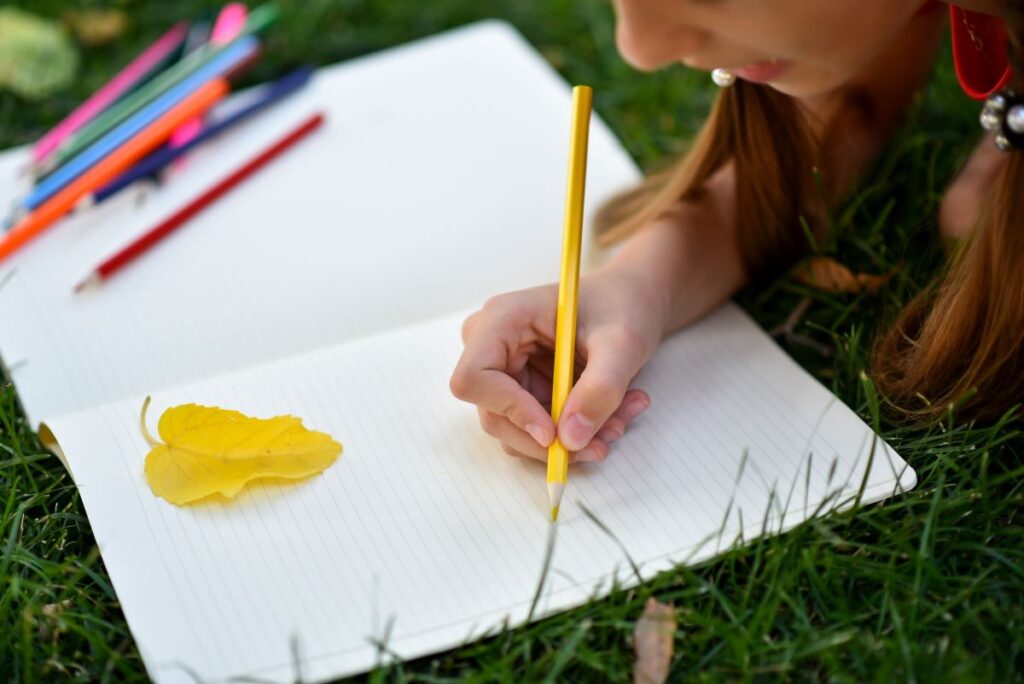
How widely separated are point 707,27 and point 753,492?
1.16 feet

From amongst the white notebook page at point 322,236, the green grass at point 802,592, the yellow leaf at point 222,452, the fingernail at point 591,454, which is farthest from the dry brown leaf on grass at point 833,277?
the yellow leaf at point 222,452

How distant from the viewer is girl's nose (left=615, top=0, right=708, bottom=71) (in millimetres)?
838

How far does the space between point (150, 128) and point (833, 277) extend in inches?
32.2

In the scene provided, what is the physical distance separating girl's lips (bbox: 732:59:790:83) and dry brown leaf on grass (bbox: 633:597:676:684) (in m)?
0.42

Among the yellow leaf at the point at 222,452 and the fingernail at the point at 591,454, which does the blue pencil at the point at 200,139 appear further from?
the fingernail at the point at 591,454

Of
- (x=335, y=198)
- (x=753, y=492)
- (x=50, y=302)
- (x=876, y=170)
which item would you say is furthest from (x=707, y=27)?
(x=50, y=302)

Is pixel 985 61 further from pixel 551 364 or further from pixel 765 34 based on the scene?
pixel 551 364

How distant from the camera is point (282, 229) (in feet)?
4.19

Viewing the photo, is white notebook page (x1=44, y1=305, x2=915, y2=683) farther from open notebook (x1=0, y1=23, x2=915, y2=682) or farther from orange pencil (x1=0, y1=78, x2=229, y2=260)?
orange pencil (x1=0, y1=78, x2=229, y2=260)

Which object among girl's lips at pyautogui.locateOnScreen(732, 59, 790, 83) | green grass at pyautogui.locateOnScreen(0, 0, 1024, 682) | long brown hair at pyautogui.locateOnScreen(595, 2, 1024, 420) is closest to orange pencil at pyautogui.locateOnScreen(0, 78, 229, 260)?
green grass at pyautogui.locateOnScreen(0, 0, 1024, 682)

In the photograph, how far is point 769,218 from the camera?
1130mm

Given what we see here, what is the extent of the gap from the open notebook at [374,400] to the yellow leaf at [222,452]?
0.02 m

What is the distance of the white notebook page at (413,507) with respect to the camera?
82 cm

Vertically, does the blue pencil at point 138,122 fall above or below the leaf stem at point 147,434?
above
